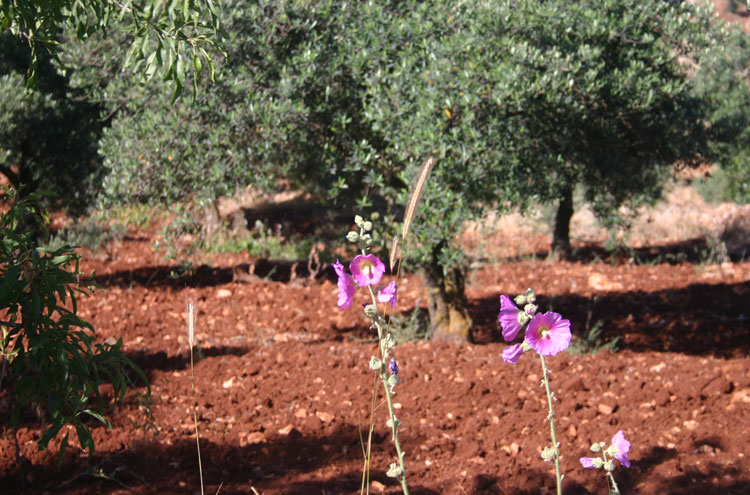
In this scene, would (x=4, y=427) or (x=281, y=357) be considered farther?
(x=281, y=357)

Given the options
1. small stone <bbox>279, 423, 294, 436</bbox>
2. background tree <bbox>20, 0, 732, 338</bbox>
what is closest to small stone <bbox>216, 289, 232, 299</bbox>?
background tree <bbox>20, 0, 732, 338</bbox>

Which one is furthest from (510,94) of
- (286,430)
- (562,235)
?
(562,235)

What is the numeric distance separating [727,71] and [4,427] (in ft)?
38.2

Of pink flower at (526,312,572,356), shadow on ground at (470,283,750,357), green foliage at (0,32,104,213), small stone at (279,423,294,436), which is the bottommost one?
shadow on ground at (470,283,750,357)

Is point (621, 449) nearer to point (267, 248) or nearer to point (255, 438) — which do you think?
point (255, 438)

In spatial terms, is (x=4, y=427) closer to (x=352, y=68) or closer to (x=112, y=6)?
(x=112, y=6)

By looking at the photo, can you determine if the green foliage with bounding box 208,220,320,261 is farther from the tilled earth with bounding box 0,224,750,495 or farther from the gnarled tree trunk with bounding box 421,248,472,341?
the gnarled tree trunk with bounding box 421,248,472,341

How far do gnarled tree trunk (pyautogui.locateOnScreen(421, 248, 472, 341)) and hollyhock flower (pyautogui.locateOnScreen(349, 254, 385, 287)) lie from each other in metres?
4.16

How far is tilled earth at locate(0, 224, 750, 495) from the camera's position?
11.5ft

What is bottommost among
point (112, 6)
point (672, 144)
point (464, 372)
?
point (464, 372)

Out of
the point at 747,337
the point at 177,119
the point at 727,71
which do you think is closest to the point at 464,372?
the point at 177,119

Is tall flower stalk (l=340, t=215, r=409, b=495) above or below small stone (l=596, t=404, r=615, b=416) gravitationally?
above

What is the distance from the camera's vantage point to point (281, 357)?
18.1 ft

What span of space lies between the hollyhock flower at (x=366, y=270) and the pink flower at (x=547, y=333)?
0.36 meters
